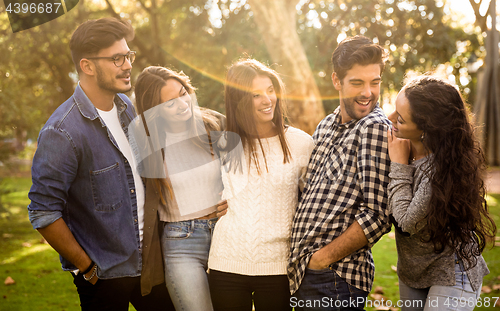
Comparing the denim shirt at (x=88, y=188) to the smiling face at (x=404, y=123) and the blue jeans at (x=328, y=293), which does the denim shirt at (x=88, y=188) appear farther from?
the smiling face at (x=404, y=123)

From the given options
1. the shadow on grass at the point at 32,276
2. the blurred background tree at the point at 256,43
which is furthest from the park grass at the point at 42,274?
the blurred background tree at the point at 256,43

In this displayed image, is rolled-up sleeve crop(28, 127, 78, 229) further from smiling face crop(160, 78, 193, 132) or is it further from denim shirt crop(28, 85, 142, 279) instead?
smiling face crop(160, 78, 193, 132)

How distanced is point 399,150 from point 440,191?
0.33 m

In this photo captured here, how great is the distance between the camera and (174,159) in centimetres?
289

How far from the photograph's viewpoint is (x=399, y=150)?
2.29 m

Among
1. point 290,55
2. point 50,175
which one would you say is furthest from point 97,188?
point 290,55

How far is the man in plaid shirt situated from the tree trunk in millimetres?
6132

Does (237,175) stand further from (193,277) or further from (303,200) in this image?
(193,277)

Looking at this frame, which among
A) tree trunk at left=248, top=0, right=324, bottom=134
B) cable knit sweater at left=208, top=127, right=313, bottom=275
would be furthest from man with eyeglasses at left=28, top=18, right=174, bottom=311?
tree trunk at left=248, top=0, right=324, bottom=134

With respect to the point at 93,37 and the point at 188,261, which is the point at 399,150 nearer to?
the point at 188,261

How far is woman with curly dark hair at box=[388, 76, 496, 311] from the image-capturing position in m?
2.14

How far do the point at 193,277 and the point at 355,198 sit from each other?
121 centimetres

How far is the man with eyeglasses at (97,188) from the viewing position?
2352mm

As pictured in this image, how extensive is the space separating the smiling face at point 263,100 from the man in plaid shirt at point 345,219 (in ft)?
1.69
